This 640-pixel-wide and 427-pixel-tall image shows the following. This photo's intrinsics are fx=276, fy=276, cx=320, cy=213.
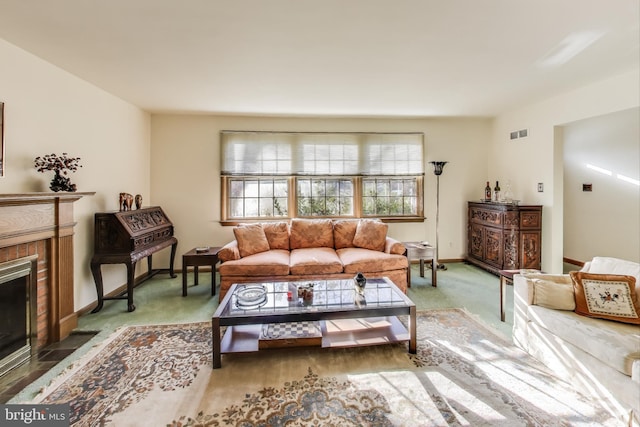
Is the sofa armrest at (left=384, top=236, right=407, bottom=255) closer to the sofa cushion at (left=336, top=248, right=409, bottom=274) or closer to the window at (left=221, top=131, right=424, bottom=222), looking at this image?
the sofa cushion at (left=336, top=248, right=409, bottom=274)

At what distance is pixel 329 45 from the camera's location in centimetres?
241

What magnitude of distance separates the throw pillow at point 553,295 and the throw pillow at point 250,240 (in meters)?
3.04

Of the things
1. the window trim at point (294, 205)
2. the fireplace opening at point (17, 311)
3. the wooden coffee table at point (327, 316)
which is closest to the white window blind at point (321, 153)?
the window trim at point (294, 205)

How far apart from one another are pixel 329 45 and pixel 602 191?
5198 millimetres

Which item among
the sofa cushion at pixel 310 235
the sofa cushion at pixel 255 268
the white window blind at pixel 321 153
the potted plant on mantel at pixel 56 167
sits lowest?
the sofa cushion at pixel 255 268

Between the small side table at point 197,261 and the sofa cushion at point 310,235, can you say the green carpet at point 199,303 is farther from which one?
the sofa cushion at point 310,235

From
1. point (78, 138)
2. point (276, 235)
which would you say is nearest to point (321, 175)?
point (276, 235)

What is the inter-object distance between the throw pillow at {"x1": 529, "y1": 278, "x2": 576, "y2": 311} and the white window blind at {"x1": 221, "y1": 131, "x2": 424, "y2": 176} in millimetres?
2999

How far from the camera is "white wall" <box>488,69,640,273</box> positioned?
316 centimetres

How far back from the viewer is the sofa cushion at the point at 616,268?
205 cm

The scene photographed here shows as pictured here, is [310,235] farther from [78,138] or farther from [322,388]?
[78,138]

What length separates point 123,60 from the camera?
2.68 m

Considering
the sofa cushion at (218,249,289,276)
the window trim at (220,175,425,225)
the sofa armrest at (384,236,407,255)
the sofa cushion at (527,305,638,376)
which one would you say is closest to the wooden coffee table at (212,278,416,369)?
the sofa cushion at (218,249,289,276)

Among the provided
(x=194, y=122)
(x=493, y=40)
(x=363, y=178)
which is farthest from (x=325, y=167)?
(x=493, y=40)
